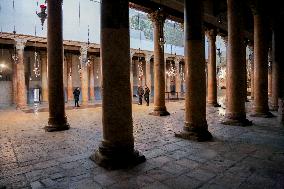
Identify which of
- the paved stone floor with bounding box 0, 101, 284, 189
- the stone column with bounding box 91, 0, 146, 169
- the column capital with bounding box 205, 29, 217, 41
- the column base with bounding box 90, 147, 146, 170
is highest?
the column capital with bounding box 205, 29, 217, 41

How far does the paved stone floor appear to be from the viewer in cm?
361

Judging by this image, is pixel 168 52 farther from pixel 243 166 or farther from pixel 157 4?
pixel 243 166

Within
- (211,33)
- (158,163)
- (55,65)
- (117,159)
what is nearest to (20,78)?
(55,65)

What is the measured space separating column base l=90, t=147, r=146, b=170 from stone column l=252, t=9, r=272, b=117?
745 cm

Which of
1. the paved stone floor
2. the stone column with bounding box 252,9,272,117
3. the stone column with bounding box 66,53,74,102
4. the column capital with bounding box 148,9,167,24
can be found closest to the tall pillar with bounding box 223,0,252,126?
the paved stone floor

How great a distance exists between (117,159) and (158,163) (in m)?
0.78

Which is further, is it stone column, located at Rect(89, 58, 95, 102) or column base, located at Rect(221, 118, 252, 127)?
stone column, located at Rect(89, 58, 95, 102)

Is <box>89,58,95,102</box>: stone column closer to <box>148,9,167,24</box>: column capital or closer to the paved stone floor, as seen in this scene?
<box>148,9,167,24</box>: column capital

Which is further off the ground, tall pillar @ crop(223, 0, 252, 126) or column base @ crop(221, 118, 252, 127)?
tall pillar @ crop(223, 0, 252, 126)

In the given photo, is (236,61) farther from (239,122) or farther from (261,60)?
(261,60)

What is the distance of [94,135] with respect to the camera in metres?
7.21

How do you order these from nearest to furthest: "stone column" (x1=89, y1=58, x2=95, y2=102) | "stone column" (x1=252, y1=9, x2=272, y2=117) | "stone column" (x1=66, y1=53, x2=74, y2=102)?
1. "stone column" (x1=252, y1=9, x2=272, y2=117)
2. "stone column" (x1=66, y1=53, x2=74, y2=102)
3. "stone column" (x1=89, y1=58, x2=95, y2=102)

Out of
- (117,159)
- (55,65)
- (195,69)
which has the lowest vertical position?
(117,159)

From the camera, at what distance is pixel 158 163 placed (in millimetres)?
4457
